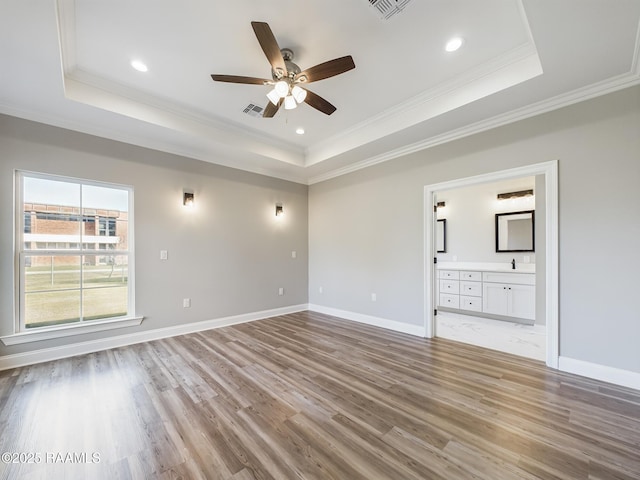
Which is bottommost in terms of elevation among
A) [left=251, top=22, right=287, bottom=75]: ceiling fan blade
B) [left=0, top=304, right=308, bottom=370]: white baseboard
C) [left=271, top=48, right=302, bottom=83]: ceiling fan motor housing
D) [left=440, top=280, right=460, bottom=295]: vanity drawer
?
[left=0, top=304, right=308, bottom=370]: white baseboard

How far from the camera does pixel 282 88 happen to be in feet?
7.80

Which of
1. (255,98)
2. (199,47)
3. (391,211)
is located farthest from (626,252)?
(199,47)

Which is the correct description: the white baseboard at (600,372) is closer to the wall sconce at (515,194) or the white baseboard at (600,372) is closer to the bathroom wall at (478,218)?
the bathroom wall at (478,218)

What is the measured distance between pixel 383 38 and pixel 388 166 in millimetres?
2232

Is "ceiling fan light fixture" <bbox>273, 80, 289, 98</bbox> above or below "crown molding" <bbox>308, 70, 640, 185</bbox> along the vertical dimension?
below

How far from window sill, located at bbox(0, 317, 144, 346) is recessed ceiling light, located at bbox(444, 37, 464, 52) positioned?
4.85 meters

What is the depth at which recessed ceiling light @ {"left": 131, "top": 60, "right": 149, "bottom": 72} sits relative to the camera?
8.64 feet

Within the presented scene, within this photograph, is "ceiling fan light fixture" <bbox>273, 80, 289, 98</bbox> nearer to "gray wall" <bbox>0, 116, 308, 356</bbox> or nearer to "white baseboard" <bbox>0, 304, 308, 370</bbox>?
"gray wall" <bbox>0, 116, 308, 356</bbox>

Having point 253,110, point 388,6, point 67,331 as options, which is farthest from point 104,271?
point 388,6

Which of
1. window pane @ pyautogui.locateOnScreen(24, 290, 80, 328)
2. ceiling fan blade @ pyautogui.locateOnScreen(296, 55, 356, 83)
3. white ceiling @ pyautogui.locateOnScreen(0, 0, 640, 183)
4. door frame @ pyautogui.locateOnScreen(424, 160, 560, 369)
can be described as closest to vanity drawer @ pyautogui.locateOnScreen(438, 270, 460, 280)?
door frame @ pyautogui.locateOnScreen(424, 160, 560, 369)

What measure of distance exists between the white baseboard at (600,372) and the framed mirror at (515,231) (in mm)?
→ 2798

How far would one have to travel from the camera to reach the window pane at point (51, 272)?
309 cm

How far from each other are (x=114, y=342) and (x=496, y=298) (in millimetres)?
6056

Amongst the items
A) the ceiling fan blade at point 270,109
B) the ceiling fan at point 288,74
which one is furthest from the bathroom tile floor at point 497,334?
the ceiling fan blade at point 270,109
